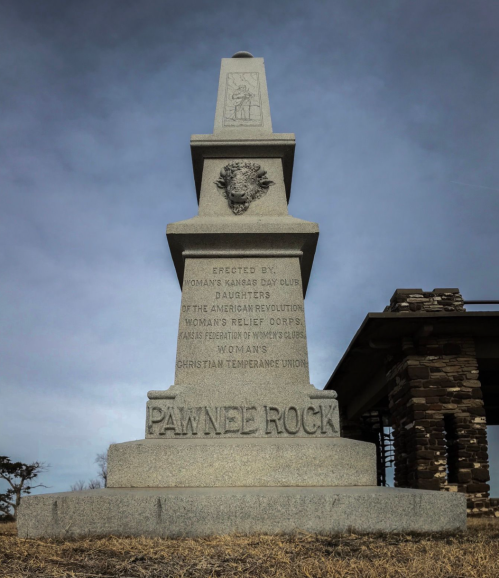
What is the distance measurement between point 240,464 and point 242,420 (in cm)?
45

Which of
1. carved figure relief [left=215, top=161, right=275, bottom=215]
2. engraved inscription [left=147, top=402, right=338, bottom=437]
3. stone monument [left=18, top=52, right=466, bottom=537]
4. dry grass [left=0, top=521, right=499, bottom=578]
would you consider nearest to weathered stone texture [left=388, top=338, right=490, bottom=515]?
stone monument [left=18, top=52, right=466, bottom=537]

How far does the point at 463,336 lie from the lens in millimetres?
11586

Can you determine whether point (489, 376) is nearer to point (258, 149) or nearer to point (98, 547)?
point (258, 149)

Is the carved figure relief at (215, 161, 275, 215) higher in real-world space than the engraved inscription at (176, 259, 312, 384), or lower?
higher

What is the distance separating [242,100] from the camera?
23.8 feet

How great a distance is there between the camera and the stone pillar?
35.1 ft

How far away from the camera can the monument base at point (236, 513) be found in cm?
371

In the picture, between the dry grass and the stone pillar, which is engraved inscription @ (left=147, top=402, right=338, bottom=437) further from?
the stone pillar

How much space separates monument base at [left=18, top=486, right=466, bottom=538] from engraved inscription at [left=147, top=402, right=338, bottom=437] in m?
0.97

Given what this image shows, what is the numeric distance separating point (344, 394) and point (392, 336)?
6359 millimetres

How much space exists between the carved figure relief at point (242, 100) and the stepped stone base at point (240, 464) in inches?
172

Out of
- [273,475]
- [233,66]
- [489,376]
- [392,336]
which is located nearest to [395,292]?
[392,336]

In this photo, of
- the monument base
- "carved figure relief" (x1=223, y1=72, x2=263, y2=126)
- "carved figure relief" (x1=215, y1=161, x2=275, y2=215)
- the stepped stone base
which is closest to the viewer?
the monument base

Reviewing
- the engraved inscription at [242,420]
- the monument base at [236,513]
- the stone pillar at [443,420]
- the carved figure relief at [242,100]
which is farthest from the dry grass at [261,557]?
the stone pillar at [443,420]
